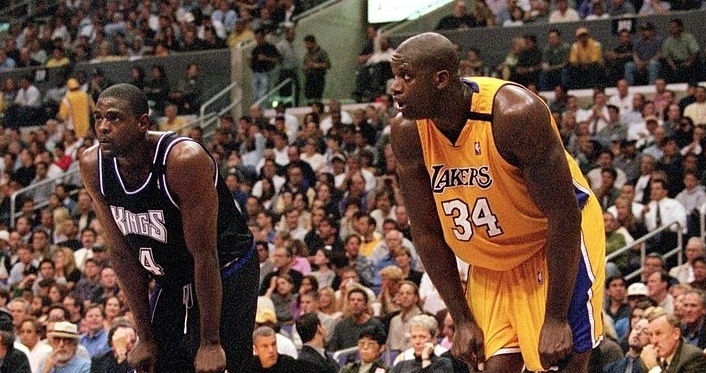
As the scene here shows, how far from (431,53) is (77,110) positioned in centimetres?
1589

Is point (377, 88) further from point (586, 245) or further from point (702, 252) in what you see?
point (586, 245)

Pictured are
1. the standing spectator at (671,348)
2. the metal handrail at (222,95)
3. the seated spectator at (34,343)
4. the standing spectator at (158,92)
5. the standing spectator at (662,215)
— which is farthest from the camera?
the standing spectator at (158,92)

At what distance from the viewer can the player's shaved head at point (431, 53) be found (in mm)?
4367

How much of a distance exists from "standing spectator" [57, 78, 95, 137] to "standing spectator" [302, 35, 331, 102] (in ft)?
11.3

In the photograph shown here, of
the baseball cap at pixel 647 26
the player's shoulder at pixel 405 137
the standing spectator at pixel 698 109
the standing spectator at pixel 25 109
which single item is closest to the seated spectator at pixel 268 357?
the player's shoulder at pixel 405 137

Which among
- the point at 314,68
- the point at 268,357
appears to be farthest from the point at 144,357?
the point at 314,68

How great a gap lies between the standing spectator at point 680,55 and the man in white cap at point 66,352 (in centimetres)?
885

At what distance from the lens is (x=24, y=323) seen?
10.9m

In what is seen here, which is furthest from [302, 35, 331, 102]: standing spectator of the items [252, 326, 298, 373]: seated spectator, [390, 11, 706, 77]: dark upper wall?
[252, 326, 298, 373]: seated spectator

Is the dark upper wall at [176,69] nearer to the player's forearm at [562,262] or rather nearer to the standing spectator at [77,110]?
the standing spectator at [77,110]

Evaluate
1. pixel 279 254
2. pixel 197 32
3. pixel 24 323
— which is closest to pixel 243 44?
pixel 197 32

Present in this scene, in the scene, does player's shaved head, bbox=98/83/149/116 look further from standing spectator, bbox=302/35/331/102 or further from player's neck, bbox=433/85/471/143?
standing spectator, bbox=302/35/331/102

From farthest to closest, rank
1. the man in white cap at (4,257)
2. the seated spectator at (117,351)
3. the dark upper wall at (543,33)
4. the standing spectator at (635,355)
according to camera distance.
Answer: the dark upper wall at (543,33), the man in white cap at (4,257), the seated spectator at (117,351), the standing spectator at (635,355)

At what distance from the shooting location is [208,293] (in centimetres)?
511
